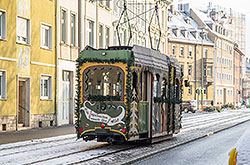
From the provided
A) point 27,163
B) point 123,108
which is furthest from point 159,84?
point 27,163

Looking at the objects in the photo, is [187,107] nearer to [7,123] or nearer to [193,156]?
[7,123]

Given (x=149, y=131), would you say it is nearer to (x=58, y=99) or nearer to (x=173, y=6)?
(x=58, y=99)

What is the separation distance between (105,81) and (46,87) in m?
15.3

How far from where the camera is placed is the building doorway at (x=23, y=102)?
28.6m

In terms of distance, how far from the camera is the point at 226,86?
111188 millimetres

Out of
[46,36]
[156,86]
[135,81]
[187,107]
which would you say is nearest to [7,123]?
[46,36]

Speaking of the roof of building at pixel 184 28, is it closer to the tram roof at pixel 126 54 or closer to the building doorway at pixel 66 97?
the building doorway at pixel 66 97

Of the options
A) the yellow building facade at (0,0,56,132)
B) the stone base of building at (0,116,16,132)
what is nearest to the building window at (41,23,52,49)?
the yellow building facade at (0,0,56,132)

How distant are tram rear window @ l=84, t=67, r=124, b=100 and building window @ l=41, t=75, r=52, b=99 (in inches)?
560

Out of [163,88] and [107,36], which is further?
[107,36]

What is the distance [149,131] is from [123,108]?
76.0 inches

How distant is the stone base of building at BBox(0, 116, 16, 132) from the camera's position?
2569 cm

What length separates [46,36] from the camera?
3164 cm

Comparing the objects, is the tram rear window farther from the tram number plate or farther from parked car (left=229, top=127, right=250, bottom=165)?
parked car (left=229, top=127, right=250, bottom=165)
